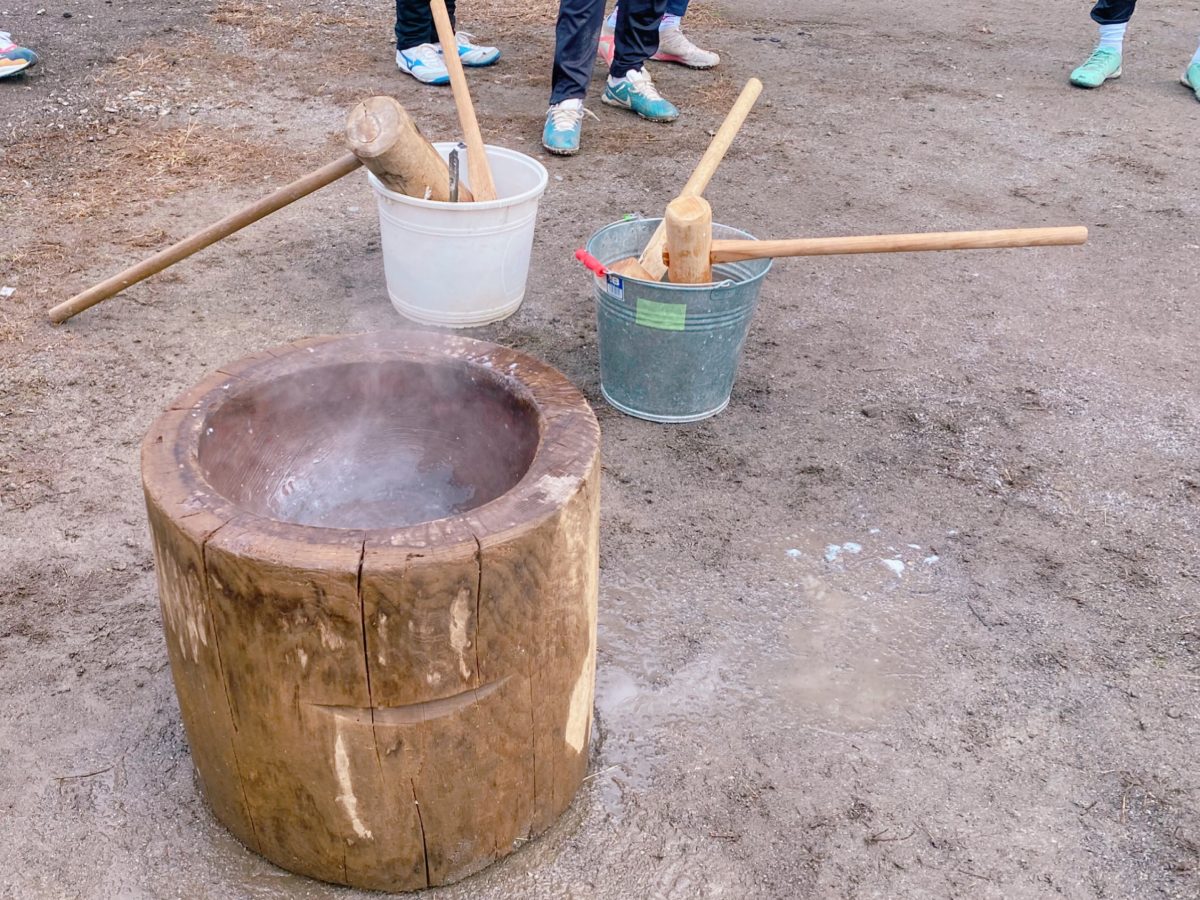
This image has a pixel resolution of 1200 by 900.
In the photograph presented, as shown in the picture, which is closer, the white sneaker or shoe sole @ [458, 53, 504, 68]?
shoe sole @ [458, 53, 504, 68]

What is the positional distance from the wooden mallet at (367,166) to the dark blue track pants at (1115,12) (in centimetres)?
469

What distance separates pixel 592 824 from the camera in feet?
6.28

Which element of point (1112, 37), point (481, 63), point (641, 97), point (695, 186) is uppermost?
point (695, 186)

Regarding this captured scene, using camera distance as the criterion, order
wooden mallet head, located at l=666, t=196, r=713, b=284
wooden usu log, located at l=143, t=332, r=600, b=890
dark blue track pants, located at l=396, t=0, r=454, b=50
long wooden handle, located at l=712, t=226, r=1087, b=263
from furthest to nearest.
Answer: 1. dark blue track pants, located at l=396, t=0, r=454, b=50
2. wooden mallet head, located at l=666, t=196, r=713, b=284
3. long wooden handle, located at l=712, t=226, r=1087, b=263
4. wooden usu log, located at l=143, t=332, r=600, b=890

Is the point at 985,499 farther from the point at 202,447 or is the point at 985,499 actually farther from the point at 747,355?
the point at 202,447

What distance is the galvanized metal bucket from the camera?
283 centimetres

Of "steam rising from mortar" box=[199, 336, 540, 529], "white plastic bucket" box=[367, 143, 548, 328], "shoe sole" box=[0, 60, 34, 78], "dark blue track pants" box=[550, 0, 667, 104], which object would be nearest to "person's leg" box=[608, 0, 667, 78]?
"dark blue track pants" box=[550, 0, 667, 104]

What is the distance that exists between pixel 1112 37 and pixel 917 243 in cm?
459

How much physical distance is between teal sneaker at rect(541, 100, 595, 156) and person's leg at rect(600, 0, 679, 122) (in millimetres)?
605

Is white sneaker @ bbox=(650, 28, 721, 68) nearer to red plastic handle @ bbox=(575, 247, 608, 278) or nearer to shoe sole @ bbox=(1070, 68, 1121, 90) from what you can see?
shoe sole @ bbox=(1070, 68, 1121, 90)

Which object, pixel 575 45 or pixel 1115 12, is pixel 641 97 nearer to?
pixel 575 45

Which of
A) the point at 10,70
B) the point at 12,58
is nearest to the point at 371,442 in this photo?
the point at 10,70

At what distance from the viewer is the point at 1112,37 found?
602 centimetres

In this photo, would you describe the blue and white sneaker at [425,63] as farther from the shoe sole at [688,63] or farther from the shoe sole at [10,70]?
the shoe sole at [10,70]
